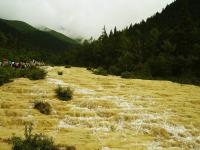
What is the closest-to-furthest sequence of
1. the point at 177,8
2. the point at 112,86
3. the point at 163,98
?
the point at 163,98
the point at 112,86
the point at 177,8

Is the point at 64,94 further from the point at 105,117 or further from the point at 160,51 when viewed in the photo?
the point at 160,51

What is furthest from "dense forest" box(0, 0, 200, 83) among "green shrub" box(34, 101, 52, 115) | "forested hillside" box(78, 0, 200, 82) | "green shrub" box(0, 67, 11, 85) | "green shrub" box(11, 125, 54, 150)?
"green shrub" box(11, 125, 54, 150)

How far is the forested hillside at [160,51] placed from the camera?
72.8 m

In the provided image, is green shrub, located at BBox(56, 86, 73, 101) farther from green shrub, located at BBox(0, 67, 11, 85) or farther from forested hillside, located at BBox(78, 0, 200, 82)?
forested hillside, located at BBox(78, 0, 200, 82)

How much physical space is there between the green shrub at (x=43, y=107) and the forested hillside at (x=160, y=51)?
2939 centimetres

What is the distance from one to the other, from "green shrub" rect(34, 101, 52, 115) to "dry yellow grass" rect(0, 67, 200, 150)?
0.35m

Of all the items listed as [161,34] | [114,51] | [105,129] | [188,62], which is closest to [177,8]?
[114,51]

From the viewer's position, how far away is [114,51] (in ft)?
397

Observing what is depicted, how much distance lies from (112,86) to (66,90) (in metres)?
9.17

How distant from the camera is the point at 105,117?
82.2 ft

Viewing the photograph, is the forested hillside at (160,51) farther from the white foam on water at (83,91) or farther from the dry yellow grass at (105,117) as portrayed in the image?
the dry yellow grass at (105,117)

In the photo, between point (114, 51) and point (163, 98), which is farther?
point (114, 51)

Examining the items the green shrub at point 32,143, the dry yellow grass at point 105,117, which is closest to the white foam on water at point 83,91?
the dry yellow grass at point 105,117

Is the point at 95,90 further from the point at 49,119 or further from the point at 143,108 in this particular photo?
the point at 49,119
